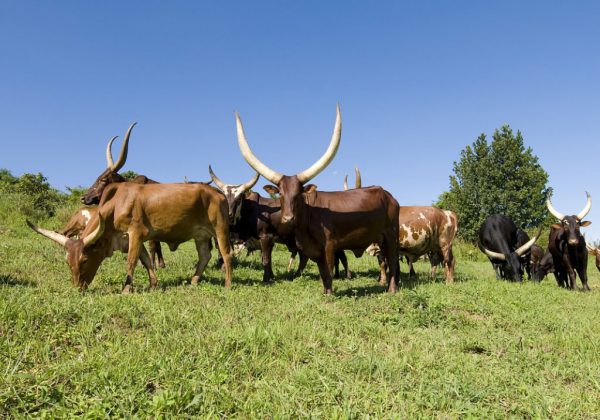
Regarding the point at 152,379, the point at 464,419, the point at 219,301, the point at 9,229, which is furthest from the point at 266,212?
the point at 9,229

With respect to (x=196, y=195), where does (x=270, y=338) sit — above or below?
below

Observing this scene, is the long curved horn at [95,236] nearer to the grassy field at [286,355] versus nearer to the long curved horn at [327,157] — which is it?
the grassy field at [286,355]

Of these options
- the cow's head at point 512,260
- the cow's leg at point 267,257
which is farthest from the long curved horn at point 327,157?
the cow's head at point 512,260

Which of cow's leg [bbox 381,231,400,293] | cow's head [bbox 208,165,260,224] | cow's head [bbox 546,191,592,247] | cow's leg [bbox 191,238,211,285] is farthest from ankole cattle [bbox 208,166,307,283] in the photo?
cow's head [bbox 546,191,592,247]

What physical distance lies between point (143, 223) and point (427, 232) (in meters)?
6.20

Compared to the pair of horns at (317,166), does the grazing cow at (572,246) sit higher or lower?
lower

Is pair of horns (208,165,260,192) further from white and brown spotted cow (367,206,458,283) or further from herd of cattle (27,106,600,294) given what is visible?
white and brown spotted cow (367,206,458,283)

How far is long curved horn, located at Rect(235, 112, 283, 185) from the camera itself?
6.43m

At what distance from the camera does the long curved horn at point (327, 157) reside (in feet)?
20.8

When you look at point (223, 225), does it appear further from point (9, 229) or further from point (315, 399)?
point (9, 229)

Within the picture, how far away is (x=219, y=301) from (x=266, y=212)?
3955 mm

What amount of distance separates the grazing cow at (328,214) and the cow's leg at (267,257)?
5.76ft

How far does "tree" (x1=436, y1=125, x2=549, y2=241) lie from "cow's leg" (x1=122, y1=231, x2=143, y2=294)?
1371 inches

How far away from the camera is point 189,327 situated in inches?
164
